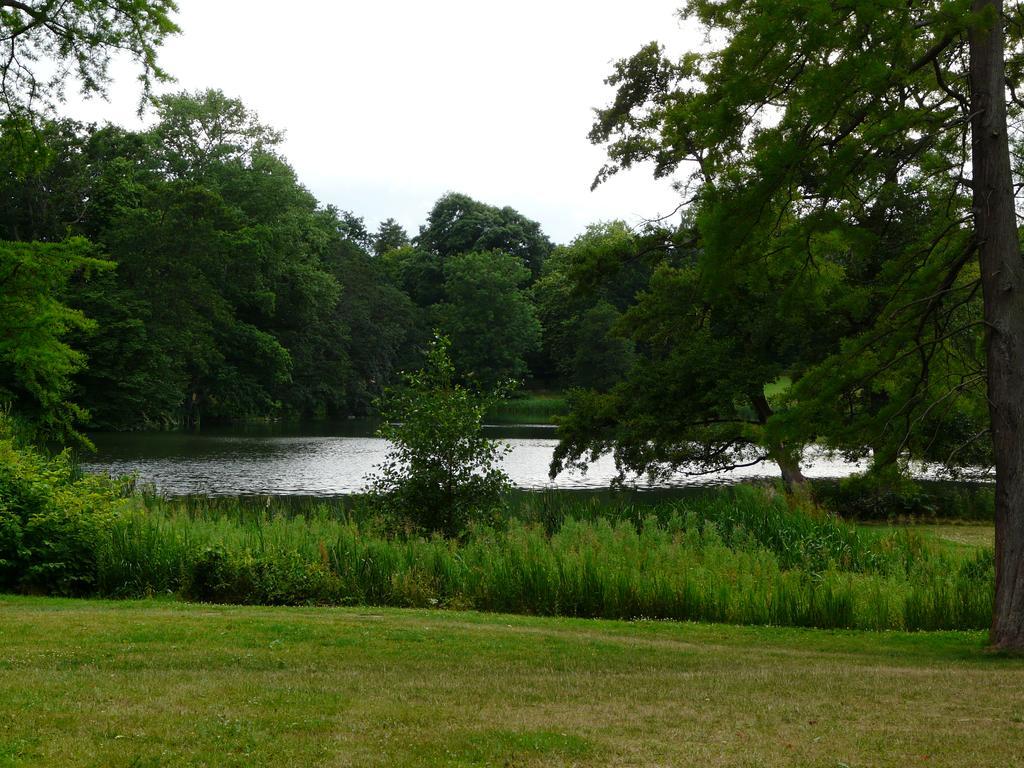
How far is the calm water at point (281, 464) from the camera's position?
28688 mm

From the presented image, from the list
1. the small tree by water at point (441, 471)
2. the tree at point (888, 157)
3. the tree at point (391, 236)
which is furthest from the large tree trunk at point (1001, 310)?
the tree at point (391, 236)

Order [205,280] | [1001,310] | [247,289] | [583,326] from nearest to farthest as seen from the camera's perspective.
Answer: [1001,310], [205,280], [247,289], [583,326]

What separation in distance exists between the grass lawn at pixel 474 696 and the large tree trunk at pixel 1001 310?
0.97 m

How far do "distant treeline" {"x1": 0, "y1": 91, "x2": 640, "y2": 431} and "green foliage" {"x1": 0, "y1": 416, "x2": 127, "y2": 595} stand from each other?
651 cm

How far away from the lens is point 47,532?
12617 mm

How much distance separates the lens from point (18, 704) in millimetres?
5777

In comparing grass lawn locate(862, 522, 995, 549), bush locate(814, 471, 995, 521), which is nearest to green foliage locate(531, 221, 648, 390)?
bush locate(814, 471, 995, 521)

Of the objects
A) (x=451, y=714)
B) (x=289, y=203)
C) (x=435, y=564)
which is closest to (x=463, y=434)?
(x=435, y=564)

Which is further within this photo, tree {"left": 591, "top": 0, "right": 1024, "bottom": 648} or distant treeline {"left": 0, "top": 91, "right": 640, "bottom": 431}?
distant treeline {"left": 0, "top": 91, "right": 640, "bottom": 431}

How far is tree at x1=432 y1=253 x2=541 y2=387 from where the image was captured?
76.3m

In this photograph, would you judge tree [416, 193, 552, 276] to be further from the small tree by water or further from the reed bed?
the small tree by water

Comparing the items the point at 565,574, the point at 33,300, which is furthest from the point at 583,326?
the point at 565,574

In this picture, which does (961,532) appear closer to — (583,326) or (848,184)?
(848,184)

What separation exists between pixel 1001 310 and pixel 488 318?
67.5 meters
